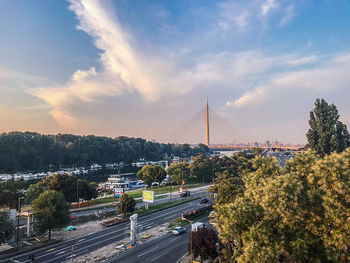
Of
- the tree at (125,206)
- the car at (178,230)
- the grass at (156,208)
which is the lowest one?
the grass at (156,208)

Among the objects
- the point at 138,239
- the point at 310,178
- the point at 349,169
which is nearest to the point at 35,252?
the point at 138,239

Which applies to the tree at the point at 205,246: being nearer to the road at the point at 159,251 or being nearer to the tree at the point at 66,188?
the road at the point at 159,251

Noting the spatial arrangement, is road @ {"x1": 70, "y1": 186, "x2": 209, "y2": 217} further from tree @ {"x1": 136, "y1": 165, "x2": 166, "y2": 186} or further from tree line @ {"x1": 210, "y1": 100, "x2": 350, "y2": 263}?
tree line @ {"x1": 210, "y1": 100, "x2": 350, "y2": 263}

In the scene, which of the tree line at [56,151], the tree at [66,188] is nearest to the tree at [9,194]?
the tree at [66,188]

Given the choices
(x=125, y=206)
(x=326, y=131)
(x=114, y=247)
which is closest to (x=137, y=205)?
(x=125, y=206)

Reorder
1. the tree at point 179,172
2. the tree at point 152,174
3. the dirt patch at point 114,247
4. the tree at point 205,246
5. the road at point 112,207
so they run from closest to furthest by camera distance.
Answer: the tree at point 205,246, the dirt patch at point 114,247, the road at point 112,207, the tree at point 152,174, the tree at point 179,172

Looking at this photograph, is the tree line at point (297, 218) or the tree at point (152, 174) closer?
the tree line at point (297, 218)

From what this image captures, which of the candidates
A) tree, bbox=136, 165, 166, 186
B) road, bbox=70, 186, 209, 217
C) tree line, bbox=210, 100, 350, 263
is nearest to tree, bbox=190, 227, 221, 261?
tree line, bbox=210, 100, 350, 263
